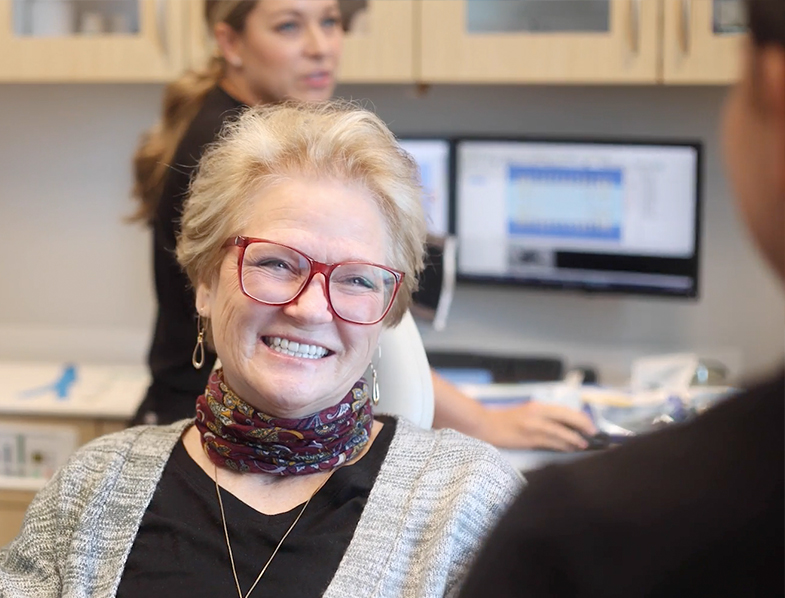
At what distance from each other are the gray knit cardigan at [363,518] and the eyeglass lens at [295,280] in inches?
7.6

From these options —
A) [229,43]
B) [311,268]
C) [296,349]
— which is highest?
[229,43]

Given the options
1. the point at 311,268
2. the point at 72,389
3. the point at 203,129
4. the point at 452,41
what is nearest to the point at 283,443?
the point at 311,268

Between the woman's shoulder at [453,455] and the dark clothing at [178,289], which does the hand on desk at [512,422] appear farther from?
the dark clothing at [178,289]

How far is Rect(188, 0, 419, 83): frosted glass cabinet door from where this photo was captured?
8.00 ft

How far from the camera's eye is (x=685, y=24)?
2.33m

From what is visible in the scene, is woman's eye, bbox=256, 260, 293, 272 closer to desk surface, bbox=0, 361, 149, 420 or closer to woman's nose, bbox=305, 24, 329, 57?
woman's nose, bbox=305, 24, 329, 57

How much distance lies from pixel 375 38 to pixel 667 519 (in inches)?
83.2

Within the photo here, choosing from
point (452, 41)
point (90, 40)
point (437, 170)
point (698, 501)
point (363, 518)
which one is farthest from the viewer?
Result: point (437, 170)

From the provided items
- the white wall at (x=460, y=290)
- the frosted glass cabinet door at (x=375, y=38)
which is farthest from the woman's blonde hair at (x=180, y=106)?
the white wall at (x=460, y=290)

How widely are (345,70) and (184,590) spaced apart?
5.10 feet

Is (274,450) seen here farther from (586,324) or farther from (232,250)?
(586,324)

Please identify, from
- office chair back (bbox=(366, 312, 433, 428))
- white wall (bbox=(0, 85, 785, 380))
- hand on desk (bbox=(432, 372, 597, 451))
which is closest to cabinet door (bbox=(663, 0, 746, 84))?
white wall (bbox=(0, 85, 785, 380))

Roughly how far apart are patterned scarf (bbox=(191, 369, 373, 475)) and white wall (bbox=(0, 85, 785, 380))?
63.1 inches

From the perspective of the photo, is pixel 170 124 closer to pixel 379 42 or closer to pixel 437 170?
pixel 379 42
